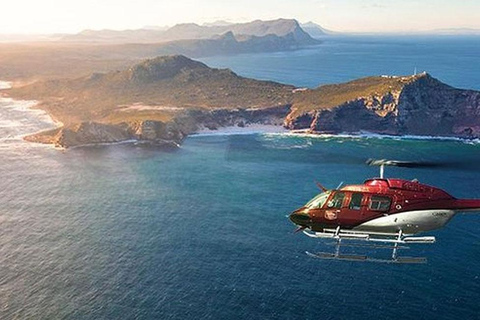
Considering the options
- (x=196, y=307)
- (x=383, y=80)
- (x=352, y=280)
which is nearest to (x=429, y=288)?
(x=352, y=280)

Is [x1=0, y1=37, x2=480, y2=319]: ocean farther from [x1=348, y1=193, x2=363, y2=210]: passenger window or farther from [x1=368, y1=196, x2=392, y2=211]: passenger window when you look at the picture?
[x1=348, y1=193, x2=363, y2=210]: passenger window

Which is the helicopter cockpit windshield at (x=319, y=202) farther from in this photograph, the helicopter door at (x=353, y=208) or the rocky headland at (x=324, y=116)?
the rocky headland at (x=324, y=116)

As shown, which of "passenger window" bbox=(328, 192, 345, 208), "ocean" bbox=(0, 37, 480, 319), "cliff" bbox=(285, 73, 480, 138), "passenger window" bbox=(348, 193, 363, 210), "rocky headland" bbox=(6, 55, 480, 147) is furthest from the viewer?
"cliff" bbox=(285, 73, 480, 138)

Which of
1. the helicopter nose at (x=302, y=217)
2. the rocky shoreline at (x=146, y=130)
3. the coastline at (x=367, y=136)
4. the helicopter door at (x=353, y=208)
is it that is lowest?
the coastline at (x=367, y=136)

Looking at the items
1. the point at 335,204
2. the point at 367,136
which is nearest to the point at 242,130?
the point at 367,136

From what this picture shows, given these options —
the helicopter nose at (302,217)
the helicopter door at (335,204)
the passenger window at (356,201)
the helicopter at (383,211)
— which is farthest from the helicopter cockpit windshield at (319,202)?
the passenger window at (356,201)

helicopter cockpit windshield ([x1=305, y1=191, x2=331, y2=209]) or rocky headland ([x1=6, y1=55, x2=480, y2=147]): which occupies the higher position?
helicopter cockpit windshield ([x1=305, y1=191, x2=331, y2=209])

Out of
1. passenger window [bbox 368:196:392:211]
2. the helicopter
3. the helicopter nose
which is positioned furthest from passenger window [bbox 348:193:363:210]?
the helicopter nose

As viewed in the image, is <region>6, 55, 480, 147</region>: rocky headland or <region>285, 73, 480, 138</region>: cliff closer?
<region>6, 55, 480, 147</region>: rocky headland
